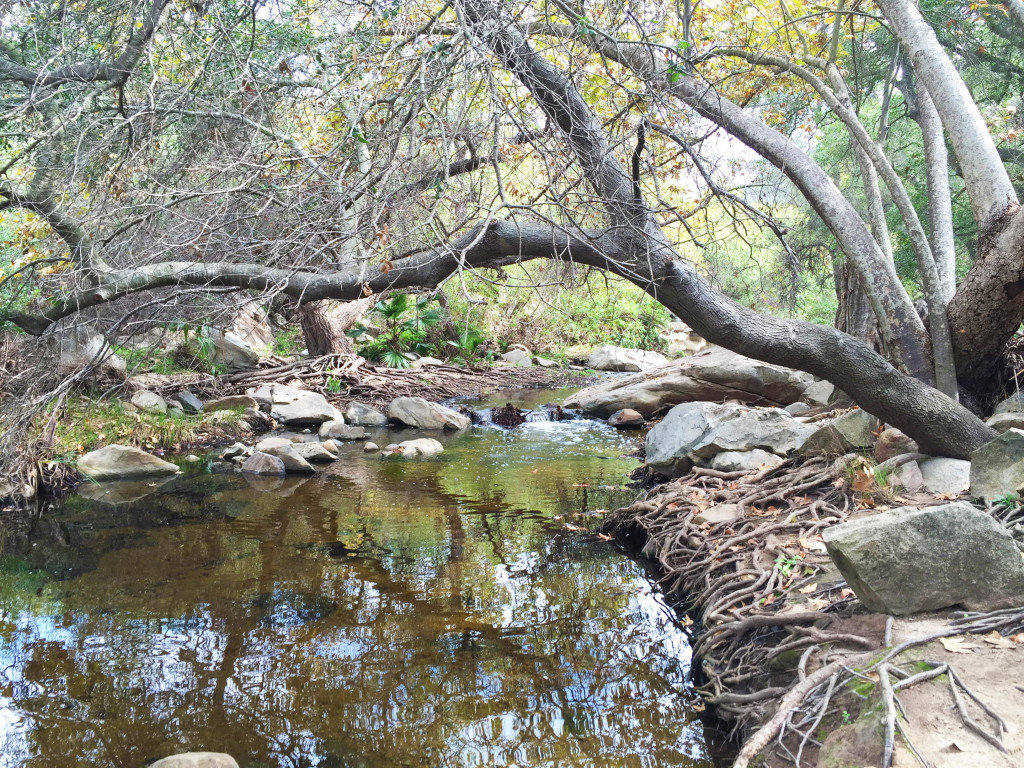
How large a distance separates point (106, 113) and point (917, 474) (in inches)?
275

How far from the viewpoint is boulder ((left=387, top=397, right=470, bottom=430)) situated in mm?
11297

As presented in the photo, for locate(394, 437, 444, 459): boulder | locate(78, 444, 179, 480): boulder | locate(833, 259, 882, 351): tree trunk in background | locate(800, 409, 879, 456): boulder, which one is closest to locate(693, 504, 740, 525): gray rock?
locate(800, 409, 879, 456): boulder

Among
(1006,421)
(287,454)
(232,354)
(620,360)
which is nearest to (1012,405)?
(1006,421)

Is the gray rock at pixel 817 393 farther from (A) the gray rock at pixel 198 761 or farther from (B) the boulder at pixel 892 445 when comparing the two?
(A) the gray rock at pixel 198 761

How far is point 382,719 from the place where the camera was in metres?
3.58

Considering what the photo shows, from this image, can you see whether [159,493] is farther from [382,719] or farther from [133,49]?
[382,719]

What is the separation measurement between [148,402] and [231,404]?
137 centimetres

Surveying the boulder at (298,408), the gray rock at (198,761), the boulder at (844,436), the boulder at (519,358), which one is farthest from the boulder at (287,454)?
the boulder at (519,358)

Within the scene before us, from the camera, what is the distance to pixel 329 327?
14281 mm

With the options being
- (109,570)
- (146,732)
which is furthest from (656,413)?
(146,732)

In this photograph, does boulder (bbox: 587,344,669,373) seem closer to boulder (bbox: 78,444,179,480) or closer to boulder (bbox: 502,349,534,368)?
boulder (bbox: 502,349,534,368)

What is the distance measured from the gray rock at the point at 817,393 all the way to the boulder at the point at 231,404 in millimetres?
8109

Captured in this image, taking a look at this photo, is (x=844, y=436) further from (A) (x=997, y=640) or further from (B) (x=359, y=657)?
(B) (x=359, y=657)

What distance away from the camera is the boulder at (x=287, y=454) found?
8672 mm
